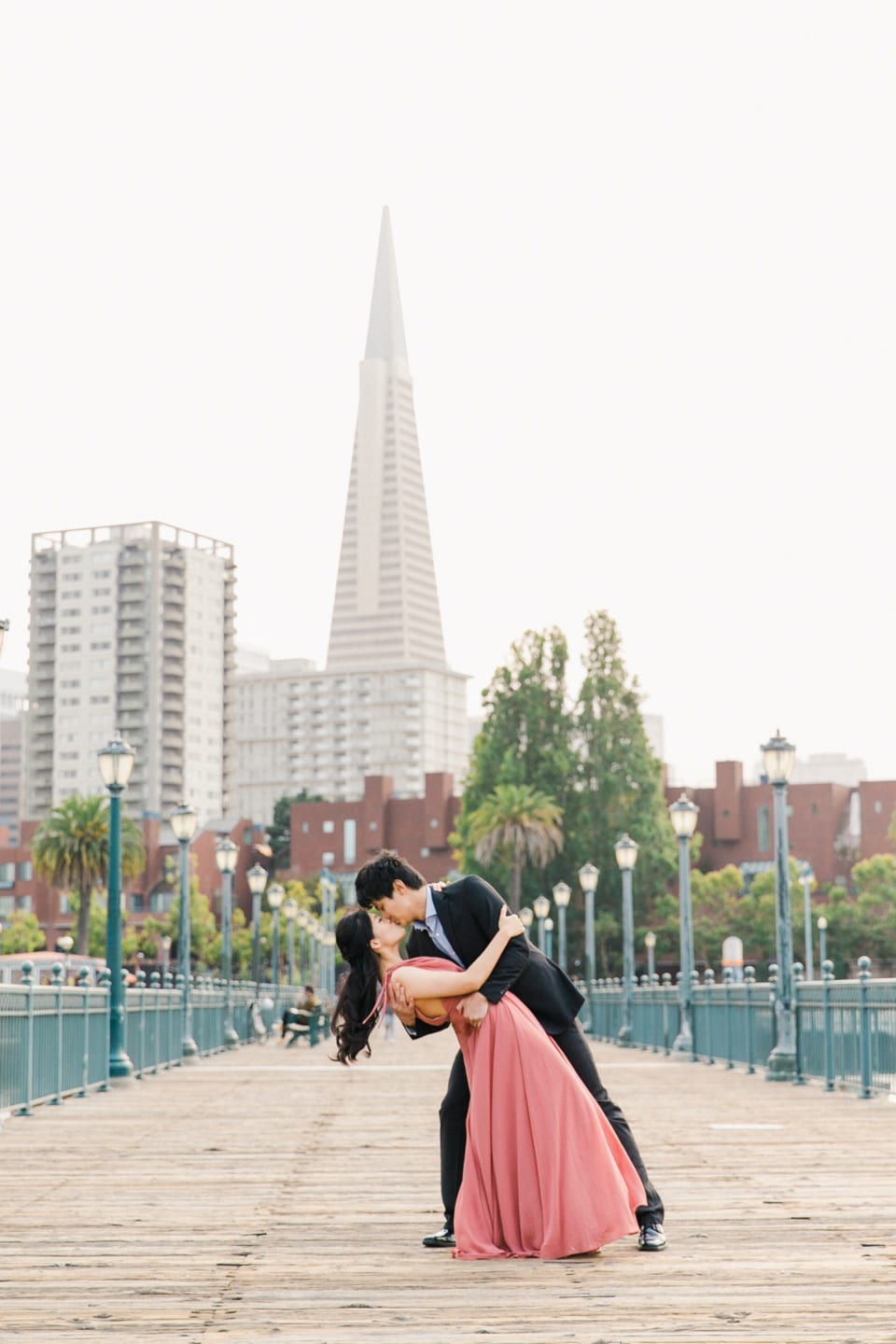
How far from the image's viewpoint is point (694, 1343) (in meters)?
Result: 5.54

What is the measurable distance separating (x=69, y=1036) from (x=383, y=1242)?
12.4 meters

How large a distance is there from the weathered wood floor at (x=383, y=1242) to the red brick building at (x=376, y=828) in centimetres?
11899

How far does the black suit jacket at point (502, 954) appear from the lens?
748 centimetres

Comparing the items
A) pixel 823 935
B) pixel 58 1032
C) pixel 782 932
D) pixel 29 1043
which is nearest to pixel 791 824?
pixel 823 935

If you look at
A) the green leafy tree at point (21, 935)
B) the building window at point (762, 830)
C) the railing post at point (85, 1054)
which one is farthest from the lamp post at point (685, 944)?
the building window at point (762, 830)

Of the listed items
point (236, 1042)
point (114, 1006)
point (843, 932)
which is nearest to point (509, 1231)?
point (114, 1006)

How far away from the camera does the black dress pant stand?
7660 millimetres

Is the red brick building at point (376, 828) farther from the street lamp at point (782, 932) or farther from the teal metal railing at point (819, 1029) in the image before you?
the street lamp at point (782, 932)

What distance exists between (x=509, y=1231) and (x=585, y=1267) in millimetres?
431

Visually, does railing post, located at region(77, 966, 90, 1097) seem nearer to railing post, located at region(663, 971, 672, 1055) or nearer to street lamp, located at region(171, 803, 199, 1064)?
street lamp, located at region(171, 803, 199, 1064)

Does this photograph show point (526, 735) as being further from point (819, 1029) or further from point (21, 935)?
point (819, 1029)

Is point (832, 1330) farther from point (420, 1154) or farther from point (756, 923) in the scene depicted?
point (756, 923)

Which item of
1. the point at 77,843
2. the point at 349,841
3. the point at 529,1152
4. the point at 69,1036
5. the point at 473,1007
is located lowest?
the point at 69,1036

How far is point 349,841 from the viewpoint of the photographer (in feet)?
469
